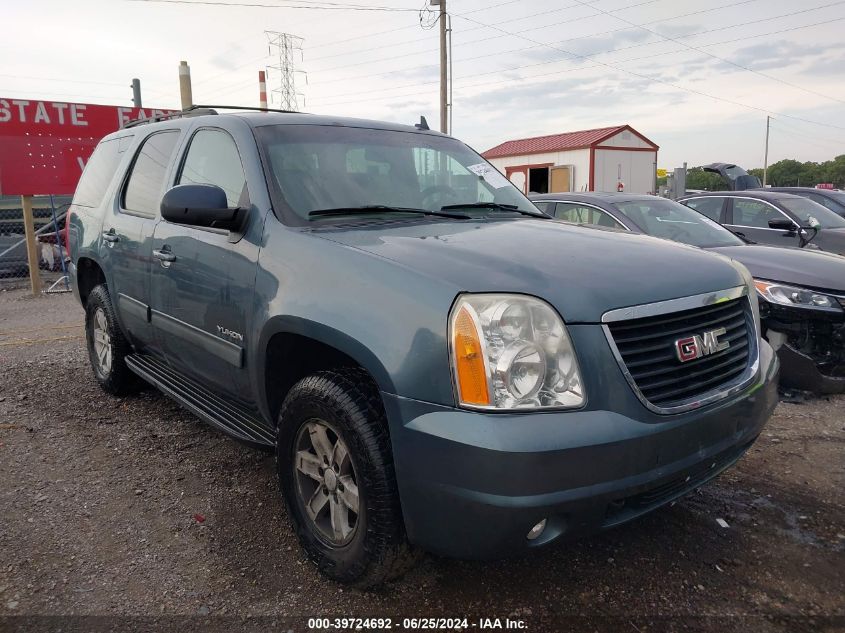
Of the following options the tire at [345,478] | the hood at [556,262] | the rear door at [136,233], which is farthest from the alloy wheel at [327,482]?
the rear door at [136,233]

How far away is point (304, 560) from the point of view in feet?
9.14

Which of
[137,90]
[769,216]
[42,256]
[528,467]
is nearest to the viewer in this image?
[528,467]

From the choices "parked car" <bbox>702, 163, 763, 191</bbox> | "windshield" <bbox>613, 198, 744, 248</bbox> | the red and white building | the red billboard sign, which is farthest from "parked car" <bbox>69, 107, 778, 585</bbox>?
the red and white building

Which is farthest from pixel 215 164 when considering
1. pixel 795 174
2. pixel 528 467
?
pixel 795 174

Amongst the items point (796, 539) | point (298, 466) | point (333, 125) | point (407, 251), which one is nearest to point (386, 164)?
point (333, 125)

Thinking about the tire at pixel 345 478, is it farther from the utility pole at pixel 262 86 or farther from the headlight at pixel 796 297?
the utility pole at pixel 262 86

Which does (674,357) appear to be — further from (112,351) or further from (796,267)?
(112,351)

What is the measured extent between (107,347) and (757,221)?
7.72 m

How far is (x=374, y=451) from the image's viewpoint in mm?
2197

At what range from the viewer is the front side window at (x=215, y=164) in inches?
124

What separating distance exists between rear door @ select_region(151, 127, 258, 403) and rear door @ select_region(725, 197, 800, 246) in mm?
6834

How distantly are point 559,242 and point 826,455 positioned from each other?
242cm

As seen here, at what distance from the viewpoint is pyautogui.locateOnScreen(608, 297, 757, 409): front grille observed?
214 cm

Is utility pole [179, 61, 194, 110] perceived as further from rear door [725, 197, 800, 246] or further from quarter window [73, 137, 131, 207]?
rear door [725, 197, 800, 246]
